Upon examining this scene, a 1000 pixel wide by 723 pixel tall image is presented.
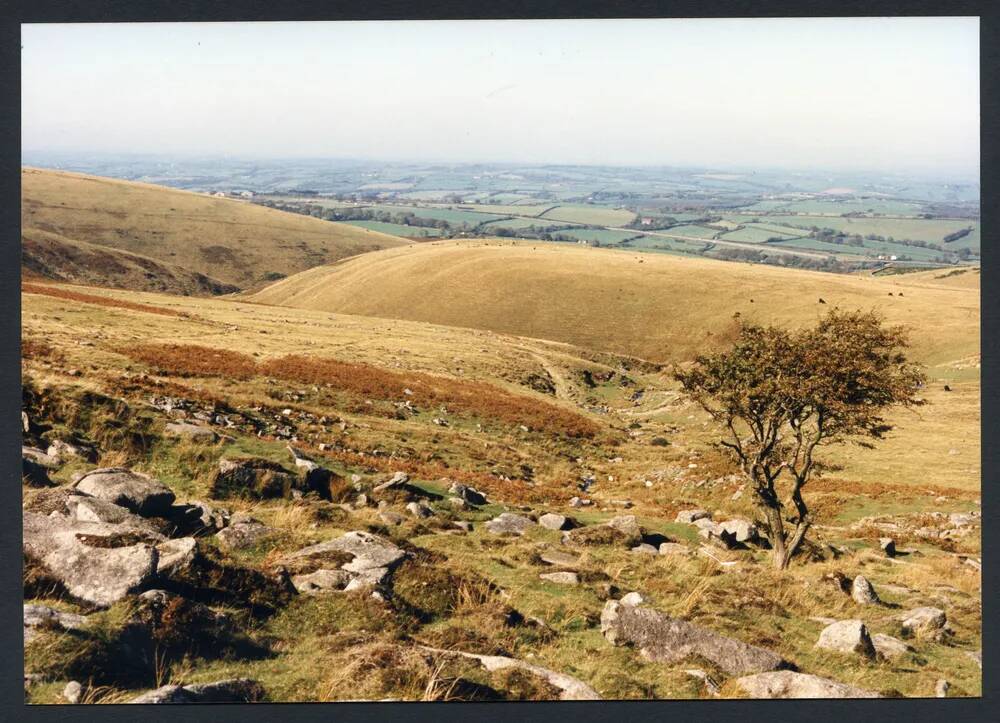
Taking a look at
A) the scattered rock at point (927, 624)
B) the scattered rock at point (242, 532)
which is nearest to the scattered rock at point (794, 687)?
the scattered rock at point (927, 624)

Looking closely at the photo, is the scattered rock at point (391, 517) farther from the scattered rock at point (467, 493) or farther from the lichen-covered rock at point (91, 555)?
the lichen-covered rock at point (91, 555)

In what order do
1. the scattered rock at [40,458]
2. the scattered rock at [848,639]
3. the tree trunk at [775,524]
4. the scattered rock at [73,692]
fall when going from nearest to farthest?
the scattered rock at [73,692] < the scattered rock at [848,639] < the scattered rock at [40,458] < the tree trunk at [775,524]

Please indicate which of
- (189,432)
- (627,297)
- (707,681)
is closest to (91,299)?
(189,432)

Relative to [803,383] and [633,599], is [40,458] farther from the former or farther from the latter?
[803,383]

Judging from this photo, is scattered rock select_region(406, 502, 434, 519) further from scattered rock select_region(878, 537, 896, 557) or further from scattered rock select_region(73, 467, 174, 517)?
scattered rock select_region(878, 537, 896, 557)

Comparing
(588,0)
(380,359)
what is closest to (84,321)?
(380,359)

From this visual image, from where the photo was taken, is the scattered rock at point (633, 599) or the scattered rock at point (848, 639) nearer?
the scattered rock at point (848, 639)

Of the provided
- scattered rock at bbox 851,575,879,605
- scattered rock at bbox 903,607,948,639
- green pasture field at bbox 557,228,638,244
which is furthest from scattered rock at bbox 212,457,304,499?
green pasture field at bbox 557,228,638,244
